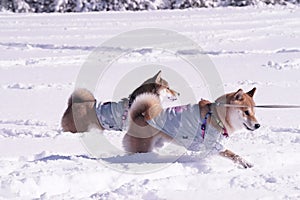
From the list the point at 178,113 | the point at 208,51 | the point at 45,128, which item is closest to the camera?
the point at 178,113

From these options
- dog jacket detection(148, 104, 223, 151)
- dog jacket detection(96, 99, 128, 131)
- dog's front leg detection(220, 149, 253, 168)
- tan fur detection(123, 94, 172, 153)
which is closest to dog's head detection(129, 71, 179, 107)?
dog jacket detection(96, 99, 128, 131)

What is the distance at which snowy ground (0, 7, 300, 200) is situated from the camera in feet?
12.3

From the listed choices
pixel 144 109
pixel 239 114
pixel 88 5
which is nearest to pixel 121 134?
pixel 144 109

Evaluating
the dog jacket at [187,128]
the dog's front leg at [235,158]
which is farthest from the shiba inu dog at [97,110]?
the dog's front leg at [235,158]

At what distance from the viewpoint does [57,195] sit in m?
3.61

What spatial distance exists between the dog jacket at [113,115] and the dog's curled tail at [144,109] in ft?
0.53

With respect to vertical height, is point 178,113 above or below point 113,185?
above

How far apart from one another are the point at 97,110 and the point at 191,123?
1137mm

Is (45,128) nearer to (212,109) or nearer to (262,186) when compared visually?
(212,109)

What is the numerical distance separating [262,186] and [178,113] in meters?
1.02

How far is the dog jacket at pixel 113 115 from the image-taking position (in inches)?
193

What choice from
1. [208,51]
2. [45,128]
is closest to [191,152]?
[45,128]

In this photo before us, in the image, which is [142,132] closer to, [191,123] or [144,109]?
[144,109]

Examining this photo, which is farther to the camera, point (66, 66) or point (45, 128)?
point (66, 66)
